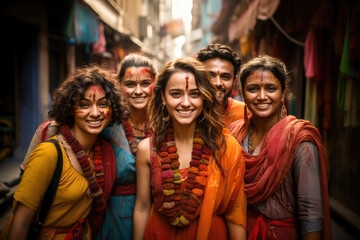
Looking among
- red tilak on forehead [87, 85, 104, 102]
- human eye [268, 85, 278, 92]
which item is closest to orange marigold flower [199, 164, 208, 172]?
human eye [268, 85, 278, 92]

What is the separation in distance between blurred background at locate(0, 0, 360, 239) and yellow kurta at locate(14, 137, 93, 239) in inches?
52.3

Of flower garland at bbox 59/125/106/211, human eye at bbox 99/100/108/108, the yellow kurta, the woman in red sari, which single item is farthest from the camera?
human eye at bbox 99/100/108/108

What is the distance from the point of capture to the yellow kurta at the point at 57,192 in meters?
1.69

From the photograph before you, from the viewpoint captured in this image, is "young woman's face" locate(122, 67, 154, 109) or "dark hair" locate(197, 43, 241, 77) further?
"dark hair" locate(197, 43, 241, 77)

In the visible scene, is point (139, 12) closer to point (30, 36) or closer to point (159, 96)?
point (30, 36)

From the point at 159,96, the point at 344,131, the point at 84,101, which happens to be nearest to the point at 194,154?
the point at 159,96

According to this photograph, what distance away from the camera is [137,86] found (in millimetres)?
2668

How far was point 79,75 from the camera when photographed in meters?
2.06

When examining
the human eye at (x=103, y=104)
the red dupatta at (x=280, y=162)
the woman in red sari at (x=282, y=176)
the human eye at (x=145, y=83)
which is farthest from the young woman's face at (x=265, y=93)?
the human eye at (x=103, y=104)

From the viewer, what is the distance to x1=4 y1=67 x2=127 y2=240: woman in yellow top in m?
1.70

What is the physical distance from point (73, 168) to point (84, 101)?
512mm

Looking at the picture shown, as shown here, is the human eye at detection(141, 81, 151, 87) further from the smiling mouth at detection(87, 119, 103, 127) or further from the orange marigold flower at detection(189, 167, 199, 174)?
the orange marigold flower at detection(189, 167, 199, 174)

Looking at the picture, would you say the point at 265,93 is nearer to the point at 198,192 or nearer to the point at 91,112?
the point at 198,192

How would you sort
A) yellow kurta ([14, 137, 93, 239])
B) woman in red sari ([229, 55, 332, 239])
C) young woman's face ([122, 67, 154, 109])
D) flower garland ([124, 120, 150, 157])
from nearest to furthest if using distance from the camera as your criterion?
1. yellow kurta ([14, 137, 93, 239])
2. woman in red sari ([229, 55, 332, 239])
3. flower garland ([124, 120, 150, 157])
4. young woman's face ([122, 67, 154, 109])
